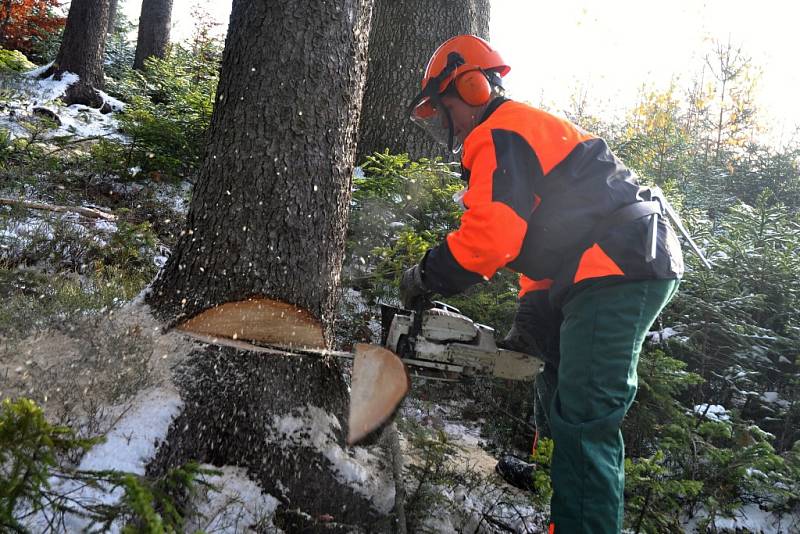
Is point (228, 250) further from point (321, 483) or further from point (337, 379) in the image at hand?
point (321, 483)

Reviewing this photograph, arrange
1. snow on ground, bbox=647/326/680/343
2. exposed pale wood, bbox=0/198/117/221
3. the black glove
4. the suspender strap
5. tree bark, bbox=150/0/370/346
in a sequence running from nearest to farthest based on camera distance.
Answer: the suspender strap < the black glove < tree bark, bbox=150/0/370/346 < snow on ground, bbox=647/326/680/343 < exposed pale wood, bbox=0/198/117/221

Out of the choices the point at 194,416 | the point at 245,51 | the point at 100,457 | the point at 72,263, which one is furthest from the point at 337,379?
the point at 72,263

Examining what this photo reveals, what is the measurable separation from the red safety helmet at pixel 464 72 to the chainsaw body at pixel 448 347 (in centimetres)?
87

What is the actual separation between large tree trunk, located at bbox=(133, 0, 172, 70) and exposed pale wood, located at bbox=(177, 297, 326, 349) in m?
10.5

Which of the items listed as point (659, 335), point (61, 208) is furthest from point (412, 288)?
point (61, 208)

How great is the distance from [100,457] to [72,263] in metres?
2.34

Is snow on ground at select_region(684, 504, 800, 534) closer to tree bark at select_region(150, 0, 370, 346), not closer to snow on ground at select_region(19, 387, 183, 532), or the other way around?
tree bark at select_region(150, 0, 370, 346)

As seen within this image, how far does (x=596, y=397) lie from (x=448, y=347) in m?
0.67

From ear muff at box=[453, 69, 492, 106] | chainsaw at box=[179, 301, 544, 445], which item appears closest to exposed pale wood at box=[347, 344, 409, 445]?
chainsaw at box=[179, 301, 544, 445]

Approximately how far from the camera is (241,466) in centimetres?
228

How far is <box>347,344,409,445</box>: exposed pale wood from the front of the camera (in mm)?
2318

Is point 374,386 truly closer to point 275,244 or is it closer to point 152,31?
point 275,244

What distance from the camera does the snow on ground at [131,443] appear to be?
5.95 feet

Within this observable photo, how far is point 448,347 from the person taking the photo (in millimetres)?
2373
